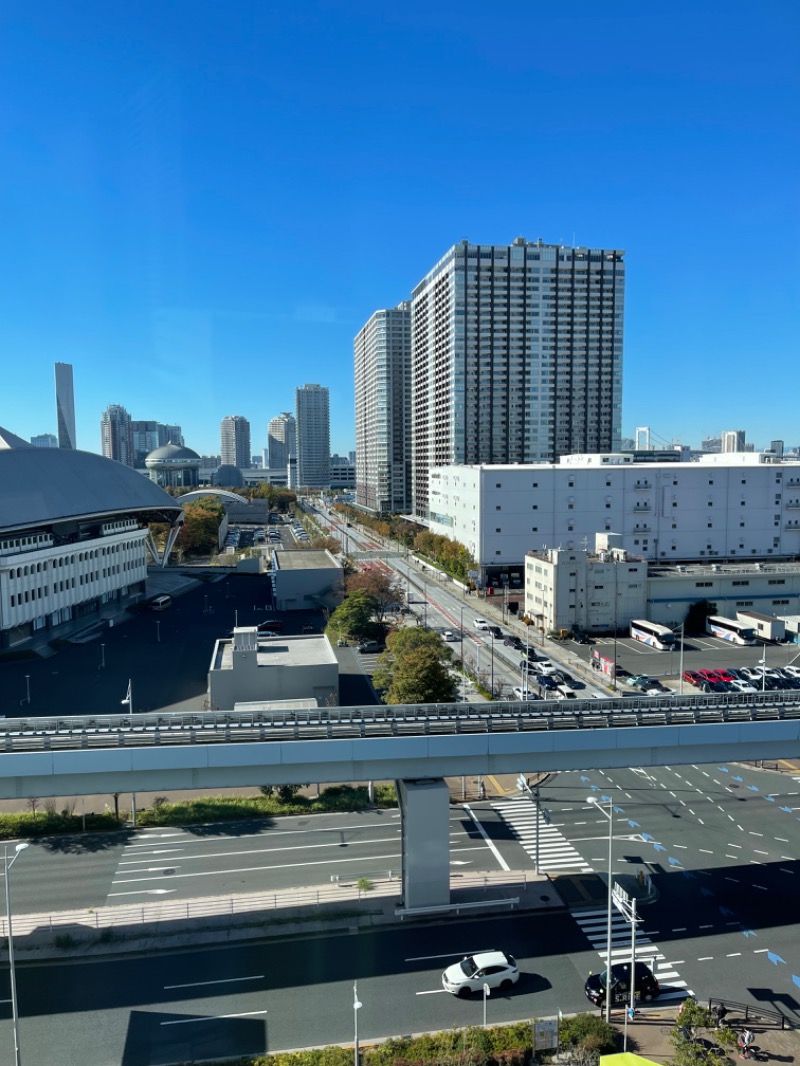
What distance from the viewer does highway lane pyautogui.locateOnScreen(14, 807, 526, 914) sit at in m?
14.0

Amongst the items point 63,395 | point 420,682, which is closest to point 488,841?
point 420,682

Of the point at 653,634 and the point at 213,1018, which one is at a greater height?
the point at 653,634

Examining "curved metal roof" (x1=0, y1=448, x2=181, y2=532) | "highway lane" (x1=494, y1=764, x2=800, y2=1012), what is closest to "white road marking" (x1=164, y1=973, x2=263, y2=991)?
"highway lane" (x1=494, y1=764, x2=800, y2=1012)

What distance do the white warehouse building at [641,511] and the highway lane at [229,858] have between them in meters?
31.2

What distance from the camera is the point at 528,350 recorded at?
64.4 meters

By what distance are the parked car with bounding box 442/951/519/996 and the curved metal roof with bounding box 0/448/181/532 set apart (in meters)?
29.5

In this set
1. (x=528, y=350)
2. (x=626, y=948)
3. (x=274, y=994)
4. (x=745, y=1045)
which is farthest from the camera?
(x=528, y=350)

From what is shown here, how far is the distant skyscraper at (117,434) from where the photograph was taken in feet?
527

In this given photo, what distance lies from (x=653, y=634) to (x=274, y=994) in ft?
86.7

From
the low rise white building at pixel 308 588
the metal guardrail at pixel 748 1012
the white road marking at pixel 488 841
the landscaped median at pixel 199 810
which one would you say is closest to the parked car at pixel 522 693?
the white road marking at pixel 488 841

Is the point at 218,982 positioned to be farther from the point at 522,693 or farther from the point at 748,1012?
the point at 522,693

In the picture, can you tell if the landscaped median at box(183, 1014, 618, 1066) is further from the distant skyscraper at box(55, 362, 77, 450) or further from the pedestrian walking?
the distant skyscraper at box(55, 362, 77, 450)

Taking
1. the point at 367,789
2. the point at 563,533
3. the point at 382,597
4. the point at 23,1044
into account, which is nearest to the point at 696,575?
the point at 563,533

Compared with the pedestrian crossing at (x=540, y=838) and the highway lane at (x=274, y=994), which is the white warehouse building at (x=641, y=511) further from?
the highway lane at (x=274, y=994)
